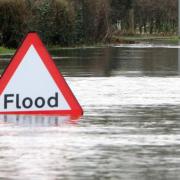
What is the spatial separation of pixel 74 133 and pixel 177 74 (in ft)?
48.4

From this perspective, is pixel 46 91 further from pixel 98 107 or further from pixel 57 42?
pixel 57 42

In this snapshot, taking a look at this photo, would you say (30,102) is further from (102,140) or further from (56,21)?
(56,21)

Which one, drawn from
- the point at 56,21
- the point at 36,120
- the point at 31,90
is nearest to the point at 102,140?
the point at 31,90

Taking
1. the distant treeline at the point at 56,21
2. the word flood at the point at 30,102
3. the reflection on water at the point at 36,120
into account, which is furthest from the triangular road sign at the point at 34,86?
the distant treeline at the point at 56,21

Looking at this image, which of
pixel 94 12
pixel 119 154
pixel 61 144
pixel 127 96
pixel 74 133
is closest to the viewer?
pixel 119 154

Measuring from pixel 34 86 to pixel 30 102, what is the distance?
0.25 meters

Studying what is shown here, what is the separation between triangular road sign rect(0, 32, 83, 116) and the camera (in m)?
13.2

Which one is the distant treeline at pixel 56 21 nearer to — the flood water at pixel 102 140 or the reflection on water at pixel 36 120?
the flood water at pixel 102 140

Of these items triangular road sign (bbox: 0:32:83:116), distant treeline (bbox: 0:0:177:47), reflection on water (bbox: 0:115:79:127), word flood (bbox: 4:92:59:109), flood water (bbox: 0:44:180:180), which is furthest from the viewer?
distant treeline (bbox: 0:0:177:47)

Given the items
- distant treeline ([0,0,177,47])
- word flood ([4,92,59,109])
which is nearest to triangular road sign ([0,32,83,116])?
word flood ([4,92,59,109])

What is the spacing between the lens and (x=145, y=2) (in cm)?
11369

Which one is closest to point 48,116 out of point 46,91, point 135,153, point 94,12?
point 46,91

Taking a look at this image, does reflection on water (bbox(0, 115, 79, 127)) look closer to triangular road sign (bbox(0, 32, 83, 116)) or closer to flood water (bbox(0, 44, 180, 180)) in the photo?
flood water (bbox(0, 44, 180, 180))

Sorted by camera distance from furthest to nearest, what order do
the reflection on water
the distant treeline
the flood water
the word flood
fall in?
the distant treeline < the reflection on water < the word flood < the flood water
